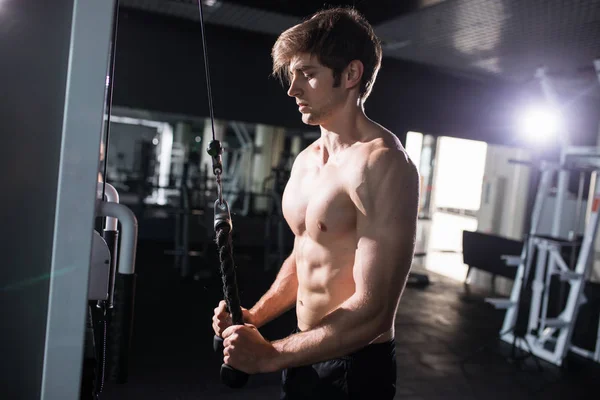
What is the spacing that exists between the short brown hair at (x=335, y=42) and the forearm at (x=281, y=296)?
1.87 ft

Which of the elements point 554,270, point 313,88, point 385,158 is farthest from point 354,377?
point 554,270

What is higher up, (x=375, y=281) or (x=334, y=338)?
(x=375, y=281)

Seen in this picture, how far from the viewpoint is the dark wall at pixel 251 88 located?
5055 mm

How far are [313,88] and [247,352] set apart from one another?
58 centimetres

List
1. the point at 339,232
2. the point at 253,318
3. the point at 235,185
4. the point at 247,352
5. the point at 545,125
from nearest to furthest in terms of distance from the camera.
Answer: the point at 247,352 → the point at 339,232 → the point at 253,318 → the point at 545,125 → the point at 235,185

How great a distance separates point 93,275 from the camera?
761 millimetres

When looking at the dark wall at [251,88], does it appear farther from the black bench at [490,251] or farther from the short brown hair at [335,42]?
the short brown hair at [335,42]

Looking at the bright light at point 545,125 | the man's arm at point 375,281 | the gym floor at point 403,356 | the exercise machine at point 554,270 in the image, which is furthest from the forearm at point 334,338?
the bright light at point 545,125

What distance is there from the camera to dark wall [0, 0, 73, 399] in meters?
0.65

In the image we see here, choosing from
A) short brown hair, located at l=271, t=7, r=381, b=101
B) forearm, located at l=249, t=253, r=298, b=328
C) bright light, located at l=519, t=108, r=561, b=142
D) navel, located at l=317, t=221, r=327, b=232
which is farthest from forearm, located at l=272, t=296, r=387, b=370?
bright light, located at l=519, t=108, r=561, b=142

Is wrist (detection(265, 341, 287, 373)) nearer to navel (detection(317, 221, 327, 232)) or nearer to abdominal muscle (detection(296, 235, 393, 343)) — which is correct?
abdominal muscle (detection(296, 235, 393, 343))

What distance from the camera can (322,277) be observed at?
1.28 metres

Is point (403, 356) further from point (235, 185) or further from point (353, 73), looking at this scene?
point (235, 185)

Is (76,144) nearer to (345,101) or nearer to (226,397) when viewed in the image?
(345,101)
